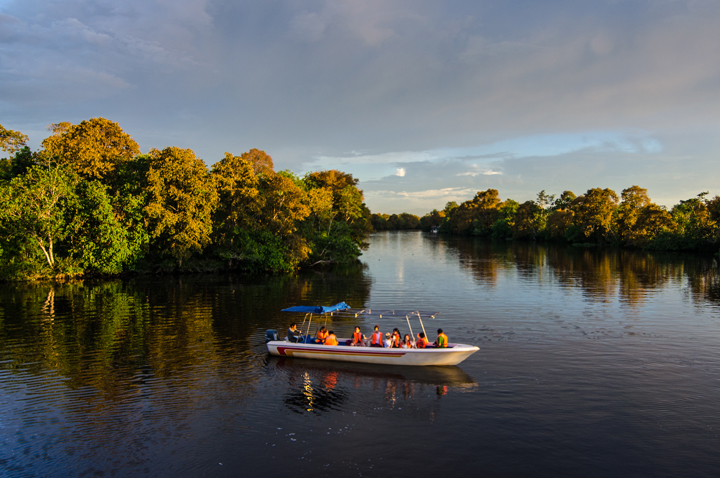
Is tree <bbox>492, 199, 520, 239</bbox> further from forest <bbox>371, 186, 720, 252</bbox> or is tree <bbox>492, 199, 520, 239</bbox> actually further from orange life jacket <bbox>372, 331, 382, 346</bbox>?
orange life jacket <bbox>372, 331, 382, 346</bbox>

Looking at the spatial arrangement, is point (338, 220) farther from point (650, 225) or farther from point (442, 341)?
point (650, 225)

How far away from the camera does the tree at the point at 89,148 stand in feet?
163

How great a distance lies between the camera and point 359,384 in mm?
19203

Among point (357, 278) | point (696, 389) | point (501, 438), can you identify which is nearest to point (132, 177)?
point (357, 278)

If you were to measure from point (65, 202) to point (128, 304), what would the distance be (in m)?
19.1

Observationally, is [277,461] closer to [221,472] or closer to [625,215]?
[221,472]

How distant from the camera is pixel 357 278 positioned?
54.6 meters

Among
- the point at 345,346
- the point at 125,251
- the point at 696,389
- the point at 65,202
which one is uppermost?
the point at 65,202

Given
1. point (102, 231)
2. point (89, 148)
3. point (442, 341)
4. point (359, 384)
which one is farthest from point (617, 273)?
point (89, 148)

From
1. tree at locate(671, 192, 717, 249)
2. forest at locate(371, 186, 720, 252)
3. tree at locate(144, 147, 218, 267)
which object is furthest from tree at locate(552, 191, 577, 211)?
tree at locate(144, 147, 218, 267)

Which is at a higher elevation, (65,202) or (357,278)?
(65,202)

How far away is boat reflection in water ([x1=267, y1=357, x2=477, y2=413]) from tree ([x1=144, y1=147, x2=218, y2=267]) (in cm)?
3355

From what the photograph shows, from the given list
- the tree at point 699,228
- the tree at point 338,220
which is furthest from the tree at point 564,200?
the tree at point 338,220

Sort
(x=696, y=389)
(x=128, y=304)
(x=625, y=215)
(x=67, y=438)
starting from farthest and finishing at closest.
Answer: (x=625, y=215) → (x=128, y=304) → (x=696, y=389) → (x=67, y=438)
